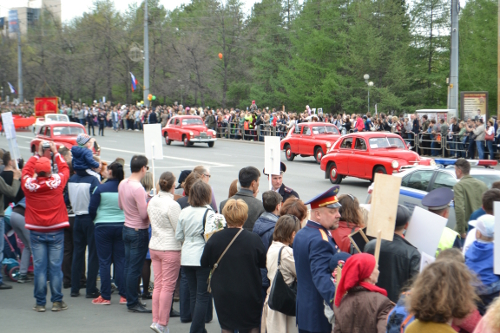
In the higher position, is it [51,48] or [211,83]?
[51,48]

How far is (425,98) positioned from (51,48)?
4613 cm

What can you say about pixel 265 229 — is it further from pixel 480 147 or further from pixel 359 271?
pixel 480 147

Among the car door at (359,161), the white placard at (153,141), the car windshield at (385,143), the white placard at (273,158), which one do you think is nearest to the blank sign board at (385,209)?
the white placard at (273,158)

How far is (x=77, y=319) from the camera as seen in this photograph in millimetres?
7441

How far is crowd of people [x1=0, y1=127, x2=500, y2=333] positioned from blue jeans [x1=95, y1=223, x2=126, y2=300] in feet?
0.05

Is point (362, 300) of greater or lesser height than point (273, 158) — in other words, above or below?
below

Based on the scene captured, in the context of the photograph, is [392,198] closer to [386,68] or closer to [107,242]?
[107,242]

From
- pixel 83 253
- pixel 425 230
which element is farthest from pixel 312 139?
pixel 425 230

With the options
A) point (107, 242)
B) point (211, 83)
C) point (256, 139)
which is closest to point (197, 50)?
point (211, 83)

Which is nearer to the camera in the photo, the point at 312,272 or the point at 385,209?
the point at 385,209

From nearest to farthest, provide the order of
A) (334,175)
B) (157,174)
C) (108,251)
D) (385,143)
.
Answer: (108,251) < (385,143) < (334,175) < (157,174)

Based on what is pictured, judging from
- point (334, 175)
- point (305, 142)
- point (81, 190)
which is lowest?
point (334, 175)

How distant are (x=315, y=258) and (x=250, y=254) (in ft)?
3.39

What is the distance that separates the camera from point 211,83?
214 feet
